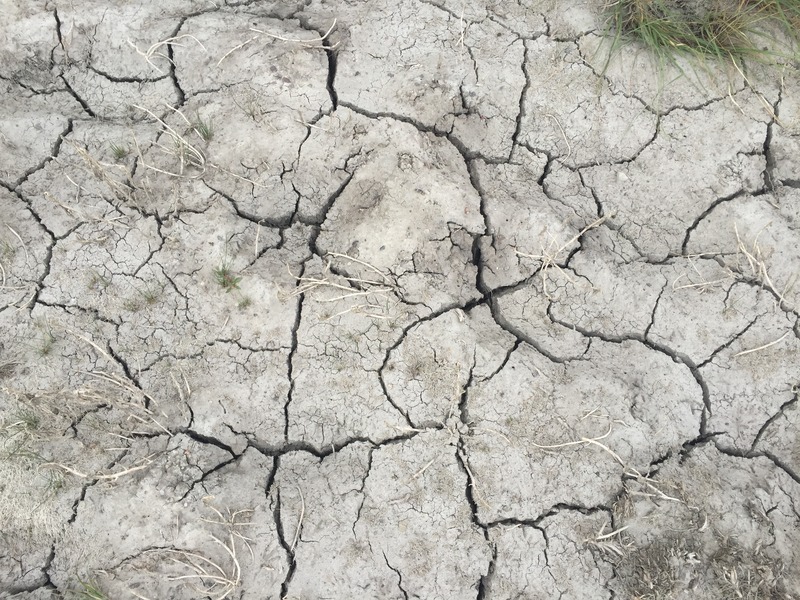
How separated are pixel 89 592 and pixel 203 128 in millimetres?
1800

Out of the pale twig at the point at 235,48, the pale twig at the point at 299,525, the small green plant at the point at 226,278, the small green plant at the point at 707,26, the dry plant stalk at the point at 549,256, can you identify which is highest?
the small green plant at the point at 707,26

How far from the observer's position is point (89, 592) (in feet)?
7.02

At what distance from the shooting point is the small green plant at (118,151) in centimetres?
260

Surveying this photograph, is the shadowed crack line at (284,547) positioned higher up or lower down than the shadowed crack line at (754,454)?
lower down

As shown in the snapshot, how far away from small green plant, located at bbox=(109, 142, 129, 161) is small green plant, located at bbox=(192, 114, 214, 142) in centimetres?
31

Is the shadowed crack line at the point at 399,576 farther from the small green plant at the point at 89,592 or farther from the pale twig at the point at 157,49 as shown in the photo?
the pale twig at the point at 157,49

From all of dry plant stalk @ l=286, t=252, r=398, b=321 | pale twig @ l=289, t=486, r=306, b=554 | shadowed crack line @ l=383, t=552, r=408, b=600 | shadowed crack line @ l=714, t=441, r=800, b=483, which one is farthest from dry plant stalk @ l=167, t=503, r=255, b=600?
shadowed crack line @ l=714, t=441, r=800, b=483

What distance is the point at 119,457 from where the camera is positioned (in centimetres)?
231

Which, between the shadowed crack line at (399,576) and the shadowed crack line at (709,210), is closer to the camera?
the shadowed crack line at (399,576)

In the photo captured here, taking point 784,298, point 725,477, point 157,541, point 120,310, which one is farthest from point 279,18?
point 725,477

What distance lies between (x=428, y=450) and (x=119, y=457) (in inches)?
45.2

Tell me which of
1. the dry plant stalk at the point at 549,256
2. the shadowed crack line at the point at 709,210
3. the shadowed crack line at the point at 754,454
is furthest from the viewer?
the shadowed crack line at the point at 709,210

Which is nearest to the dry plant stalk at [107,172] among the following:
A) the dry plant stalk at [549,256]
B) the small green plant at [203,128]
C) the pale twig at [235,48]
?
the small green plant at [203,128]

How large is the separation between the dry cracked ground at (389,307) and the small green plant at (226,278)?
0.04 ft
